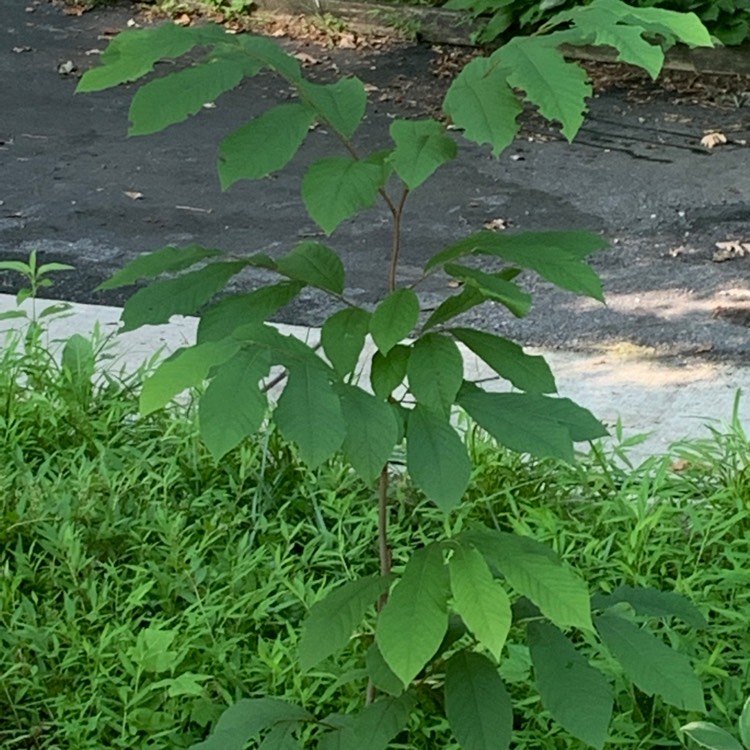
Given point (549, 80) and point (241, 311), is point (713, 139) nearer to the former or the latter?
point (241, 311)

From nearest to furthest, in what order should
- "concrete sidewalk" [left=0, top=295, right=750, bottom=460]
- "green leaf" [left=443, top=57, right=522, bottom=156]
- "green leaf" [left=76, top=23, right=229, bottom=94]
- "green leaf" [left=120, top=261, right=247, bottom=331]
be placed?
1. "green leaf" [left=443, top=57, right=522, bottom=156]
2. "green leaf" [left=76, top=23, right=229, bottom=94]
3. "green leaf" [left=120, top=261, right=247, bottom=331]
4. "concrete sidewalk" [left=0, top=295, right=750, bottom=460]

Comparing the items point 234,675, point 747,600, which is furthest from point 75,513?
point 747,600

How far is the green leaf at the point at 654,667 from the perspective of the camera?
6.24 ft

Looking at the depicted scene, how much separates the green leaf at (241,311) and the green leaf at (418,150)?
1.05 ft

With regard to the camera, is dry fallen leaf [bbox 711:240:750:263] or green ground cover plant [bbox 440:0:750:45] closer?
Answer: dry fallen leaf [bbox 711:240:750:263]

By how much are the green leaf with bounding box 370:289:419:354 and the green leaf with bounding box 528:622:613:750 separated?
52 centimetres

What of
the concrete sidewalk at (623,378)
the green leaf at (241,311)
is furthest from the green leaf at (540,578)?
the concrete sidewalk at (623,378)

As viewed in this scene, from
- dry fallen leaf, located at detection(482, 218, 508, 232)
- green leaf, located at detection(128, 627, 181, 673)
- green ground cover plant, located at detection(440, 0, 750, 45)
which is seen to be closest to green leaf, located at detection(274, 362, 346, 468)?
green leaf, located at detection(128, 627, 181, 673)

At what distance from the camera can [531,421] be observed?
5.98 ft

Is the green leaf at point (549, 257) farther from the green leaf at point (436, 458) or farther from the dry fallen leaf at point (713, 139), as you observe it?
the dry fallen leaf at point (713, 139)

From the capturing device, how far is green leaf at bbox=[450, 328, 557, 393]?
74.5 inches

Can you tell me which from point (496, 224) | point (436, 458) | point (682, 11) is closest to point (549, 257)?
point (436, 458)

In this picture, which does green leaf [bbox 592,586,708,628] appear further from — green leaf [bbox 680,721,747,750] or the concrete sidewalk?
the concrete sidewalk

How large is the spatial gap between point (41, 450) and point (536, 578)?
221 centimetres
